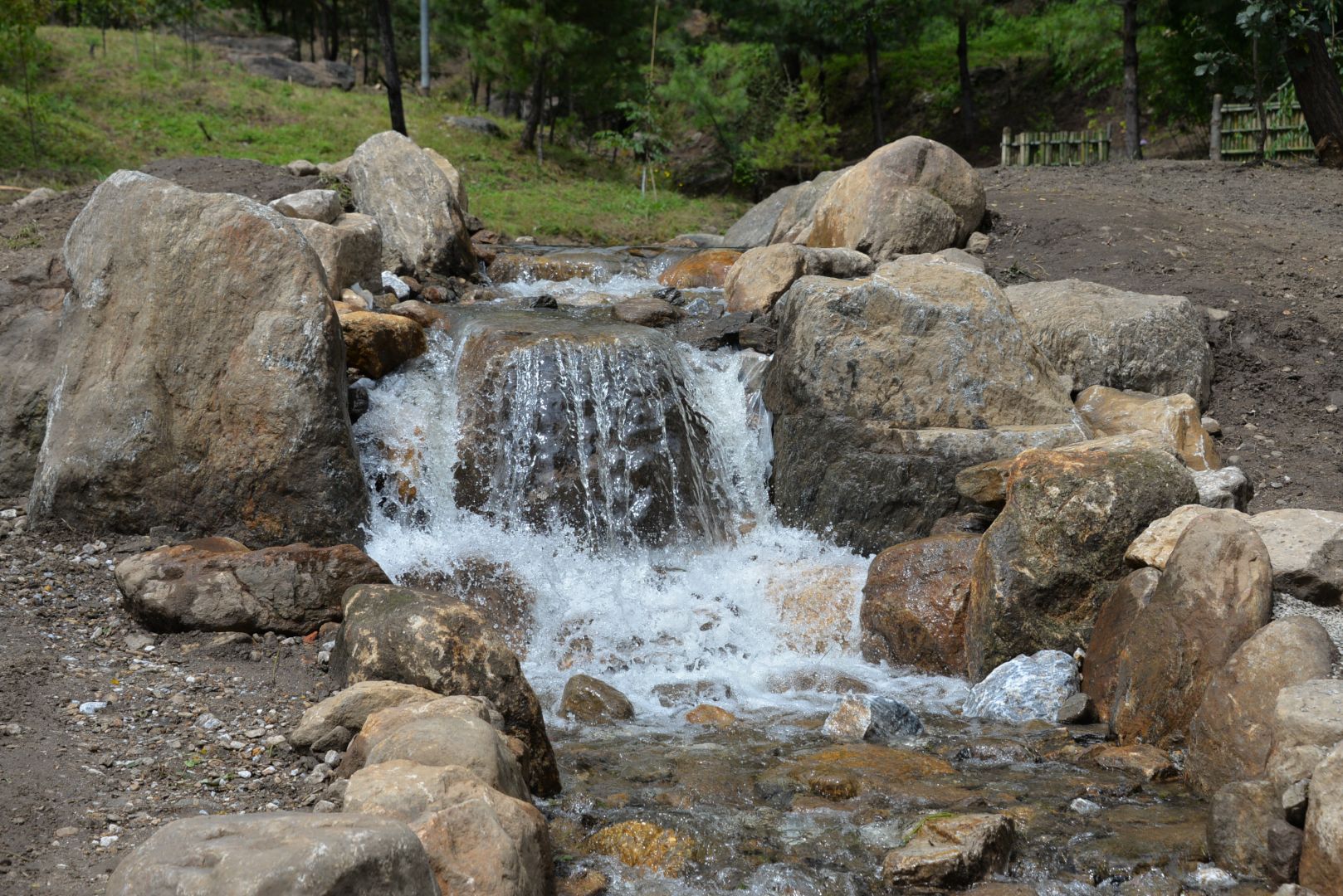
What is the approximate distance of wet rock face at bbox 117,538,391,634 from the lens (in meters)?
6.09

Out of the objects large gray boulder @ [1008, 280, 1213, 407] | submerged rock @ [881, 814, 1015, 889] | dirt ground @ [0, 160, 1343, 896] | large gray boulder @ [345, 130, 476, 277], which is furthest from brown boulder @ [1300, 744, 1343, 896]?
large gray boulder @ [345, 130, 476, 277]

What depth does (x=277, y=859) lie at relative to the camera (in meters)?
3.03

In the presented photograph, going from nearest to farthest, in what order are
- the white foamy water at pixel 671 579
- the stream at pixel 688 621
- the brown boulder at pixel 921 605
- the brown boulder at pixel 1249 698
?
the stream at pixel 688 621, the brown boulder at pixel 1249 698, the white foamy water at pixel 671 579, the brown boulder at pixel 921 605

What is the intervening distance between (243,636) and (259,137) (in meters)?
16.6

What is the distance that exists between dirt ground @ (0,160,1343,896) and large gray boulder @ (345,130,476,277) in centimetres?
96

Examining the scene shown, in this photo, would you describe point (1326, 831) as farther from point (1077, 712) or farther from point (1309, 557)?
point (1309, 557)

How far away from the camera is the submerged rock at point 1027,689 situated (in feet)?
20.0

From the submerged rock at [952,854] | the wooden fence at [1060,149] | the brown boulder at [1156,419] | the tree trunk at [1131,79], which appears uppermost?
the tree trunk at [1131,79]

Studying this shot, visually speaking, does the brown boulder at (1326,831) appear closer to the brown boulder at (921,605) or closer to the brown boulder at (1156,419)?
the brown boulder at (921,605)

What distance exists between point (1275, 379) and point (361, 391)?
7.91 m

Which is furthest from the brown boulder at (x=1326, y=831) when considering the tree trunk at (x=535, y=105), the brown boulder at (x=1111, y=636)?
the tree trunk at (x=535, y=105)

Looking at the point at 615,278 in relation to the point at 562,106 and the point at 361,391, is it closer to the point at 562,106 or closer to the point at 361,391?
the point at 361,391

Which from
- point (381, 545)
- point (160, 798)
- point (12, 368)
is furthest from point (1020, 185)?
point (160, 798)

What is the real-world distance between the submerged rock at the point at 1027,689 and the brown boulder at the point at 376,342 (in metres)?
5.52
